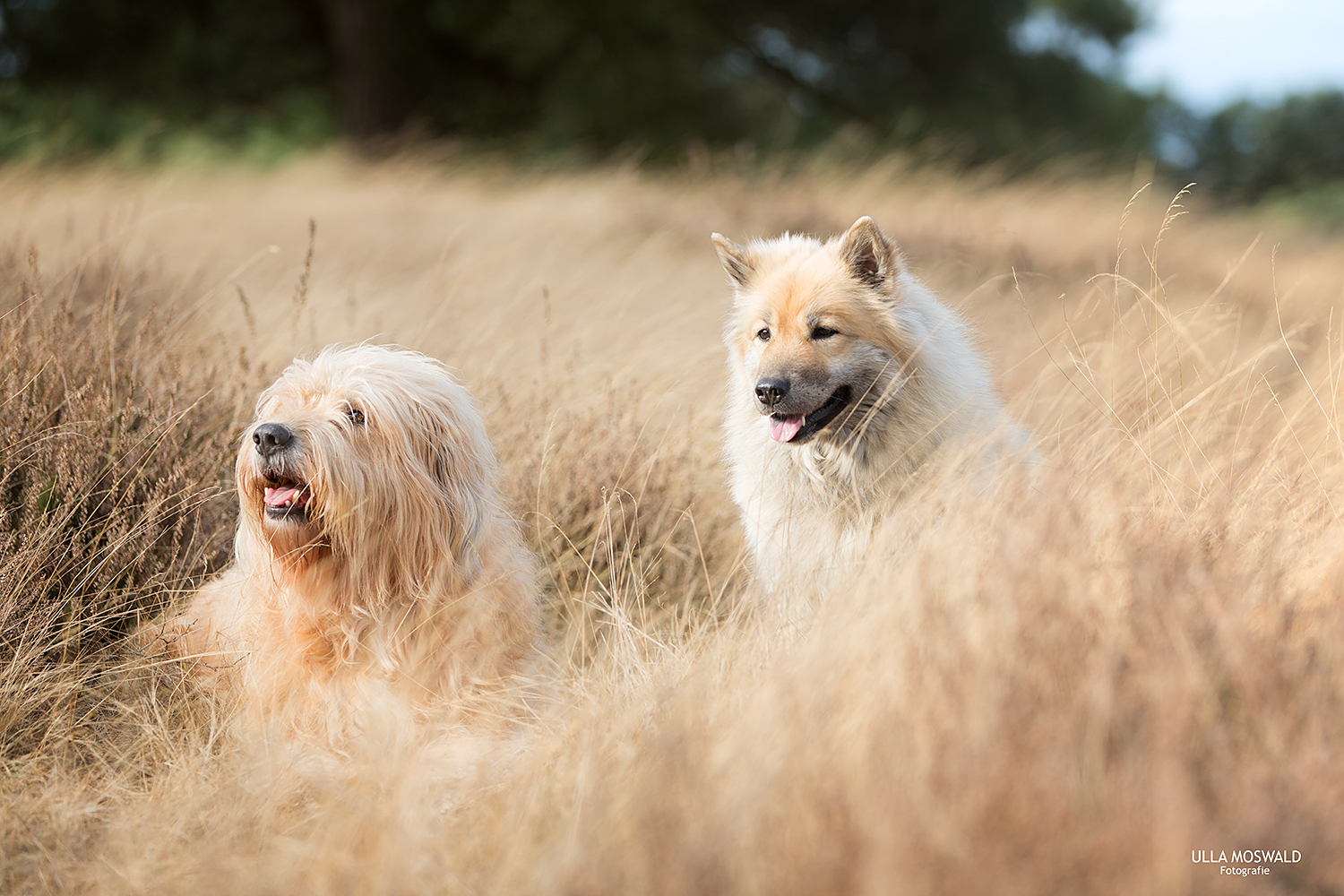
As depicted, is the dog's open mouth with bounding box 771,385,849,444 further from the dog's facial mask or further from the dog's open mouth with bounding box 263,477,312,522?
the dog's open mouth with bounding box 263,477,312,522

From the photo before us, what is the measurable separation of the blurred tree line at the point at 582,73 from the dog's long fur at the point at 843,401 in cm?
893

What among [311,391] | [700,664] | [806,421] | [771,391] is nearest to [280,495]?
[311,391]

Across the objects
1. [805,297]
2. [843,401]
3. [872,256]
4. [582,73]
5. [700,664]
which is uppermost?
[582,73]

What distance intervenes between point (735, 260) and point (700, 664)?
1.63 m

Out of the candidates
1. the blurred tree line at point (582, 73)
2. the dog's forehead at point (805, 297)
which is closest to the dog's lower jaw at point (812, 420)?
the dog's forehead at point (805, 297)

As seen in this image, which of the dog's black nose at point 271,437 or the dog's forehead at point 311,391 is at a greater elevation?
the dog's forehead at point 311,391

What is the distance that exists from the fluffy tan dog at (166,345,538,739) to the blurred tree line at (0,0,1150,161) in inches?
420

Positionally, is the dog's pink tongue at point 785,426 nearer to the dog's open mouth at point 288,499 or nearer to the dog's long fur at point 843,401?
the dog's long fur at point 843,401

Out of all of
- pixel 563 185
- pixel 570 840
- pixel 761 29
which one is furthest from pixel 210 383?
pixel 761 29

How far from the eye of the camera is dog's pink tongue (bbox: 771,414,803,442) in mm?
2941

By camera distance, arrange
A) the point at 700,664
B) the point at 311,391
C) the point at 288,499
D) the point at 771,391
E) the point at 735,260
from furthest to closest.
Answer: the point at 735,260 → the point at 771,391 → the point at 311,391 → the point at 288,499 → the point at 700,664

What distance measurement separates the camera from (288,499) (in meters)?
A: 2.37

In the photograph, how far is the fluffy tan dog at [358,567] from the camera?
2.36 meters

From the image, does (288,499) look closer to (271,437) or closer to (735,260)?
(271,437)
